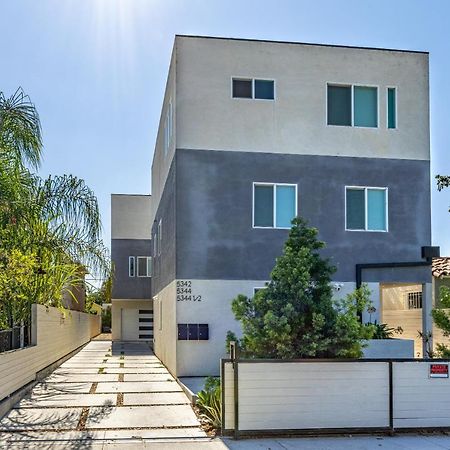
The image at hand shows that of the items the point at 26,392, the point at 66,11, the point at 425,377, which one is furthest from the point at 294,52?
the point at 26,392

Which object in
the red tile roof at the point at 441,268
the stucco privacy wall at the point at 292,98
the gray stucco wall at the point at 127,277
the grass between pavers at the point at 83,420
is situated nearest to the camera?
the grass between pavers at the point at 83,420

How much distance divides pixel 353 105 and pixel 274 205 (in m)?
3.34

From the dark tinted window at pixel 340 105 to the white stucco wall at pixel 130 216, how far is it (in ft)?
65.8

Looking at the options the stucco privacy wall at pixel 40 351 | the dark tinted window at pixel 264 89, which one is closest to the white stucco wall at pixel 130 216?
the stucco privacy wall at pixel 40 351

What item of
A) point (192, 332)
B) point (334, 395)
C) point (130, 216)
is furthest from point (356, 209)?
point (130, 216)

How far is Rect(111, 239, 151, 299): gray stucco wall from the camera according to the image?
33844 millimetres

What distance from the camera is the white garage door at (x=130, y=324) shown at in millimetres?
36062

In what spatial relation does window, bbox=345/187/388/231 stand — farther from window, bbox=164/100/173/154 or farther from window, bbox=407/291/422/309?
window, bbox=407/291/422/309

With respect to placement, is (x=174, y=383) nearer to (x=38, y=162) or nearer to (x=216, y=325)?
(x=216, y=325)

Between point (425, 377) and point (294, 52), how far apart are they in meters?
9.11

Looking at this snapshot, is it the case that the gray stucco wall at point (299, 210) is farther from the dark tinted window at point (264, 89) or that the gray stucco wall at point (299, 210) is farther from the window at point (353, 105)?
the dark tinted window at point (264, 89)

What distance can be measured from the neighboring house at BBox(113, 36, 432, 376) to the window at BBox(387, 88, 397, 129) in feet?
0.08

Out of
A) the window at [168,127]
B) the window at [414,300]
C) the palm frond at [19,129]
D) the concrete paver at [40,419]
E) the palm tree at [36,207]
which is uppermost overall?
the window at [168,127]

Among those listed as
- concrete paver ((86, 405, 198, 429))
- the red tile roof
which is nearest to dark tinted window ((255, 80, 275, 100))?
concrete paver ((86, 405, 198, 429))
